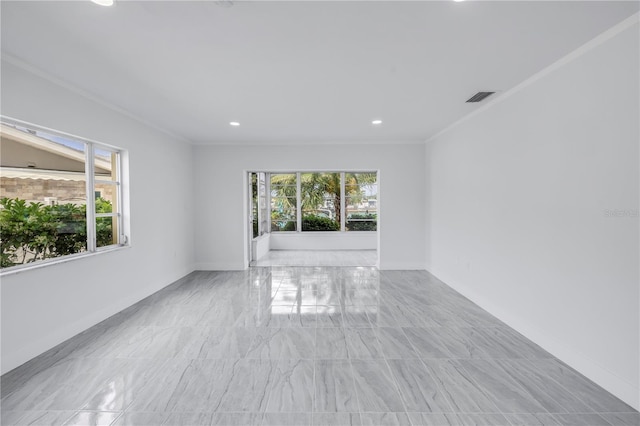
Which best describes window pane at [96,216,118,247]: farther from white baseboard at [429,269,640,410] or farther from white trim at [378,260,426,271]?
white baseboard at [429,269,640,410]

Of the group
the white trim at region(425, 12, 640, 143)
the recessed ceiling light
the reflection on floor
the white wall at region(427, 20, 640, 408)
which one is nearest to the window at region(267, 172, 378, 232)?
the reflection on floor

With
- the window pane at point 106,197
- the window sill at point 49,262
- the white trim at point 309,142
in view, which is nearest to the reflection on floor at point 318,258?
the white trim at point 309,142

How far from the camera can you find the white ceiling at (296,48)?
1.89 m

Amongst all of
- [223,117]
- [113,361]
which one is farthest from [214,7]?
[113,361]

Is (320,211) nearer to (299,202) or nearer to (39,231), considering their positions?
(299,202)

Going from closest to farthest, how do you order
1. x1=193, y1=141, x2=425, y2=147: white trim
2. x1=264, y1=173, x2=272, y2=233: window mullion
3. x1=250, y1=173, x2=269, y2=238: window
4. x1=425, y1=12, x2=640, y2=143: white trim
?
x1=425, y1=12, x2=640, y2=143: white trim < x1=193, y1=141, x2=425, y2=147: white trim < x1=250, y1=173, x2=269, y2=238: window < x1=264, y1=173, x2=272, y2=233: window mullion

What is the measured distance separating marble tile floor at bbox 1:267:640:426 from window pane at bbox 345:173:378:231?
566cm

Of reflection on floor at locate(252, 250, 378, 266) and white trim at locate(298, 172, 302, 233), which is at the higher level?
white trim at locate(298, 172, 302, 233)

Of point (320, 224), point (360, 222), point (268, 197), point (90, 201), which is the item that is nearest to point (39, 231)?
point (90, 201)

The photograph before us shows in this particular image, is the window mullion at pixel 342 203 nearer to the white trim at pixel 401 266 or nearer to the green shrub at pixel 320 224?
the green shrub at pixel 320 224

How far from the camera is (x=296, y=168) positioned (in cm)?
592

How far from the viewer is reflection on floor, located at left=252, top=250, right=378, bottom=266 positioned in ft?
22.2

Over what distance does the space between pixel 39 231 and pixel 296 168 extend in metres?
3.97

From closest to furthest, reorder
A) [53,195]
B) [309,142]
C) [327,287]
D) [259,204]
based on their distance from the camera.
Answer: [53,195]
[327,287]
[309,142]
[259,204]
